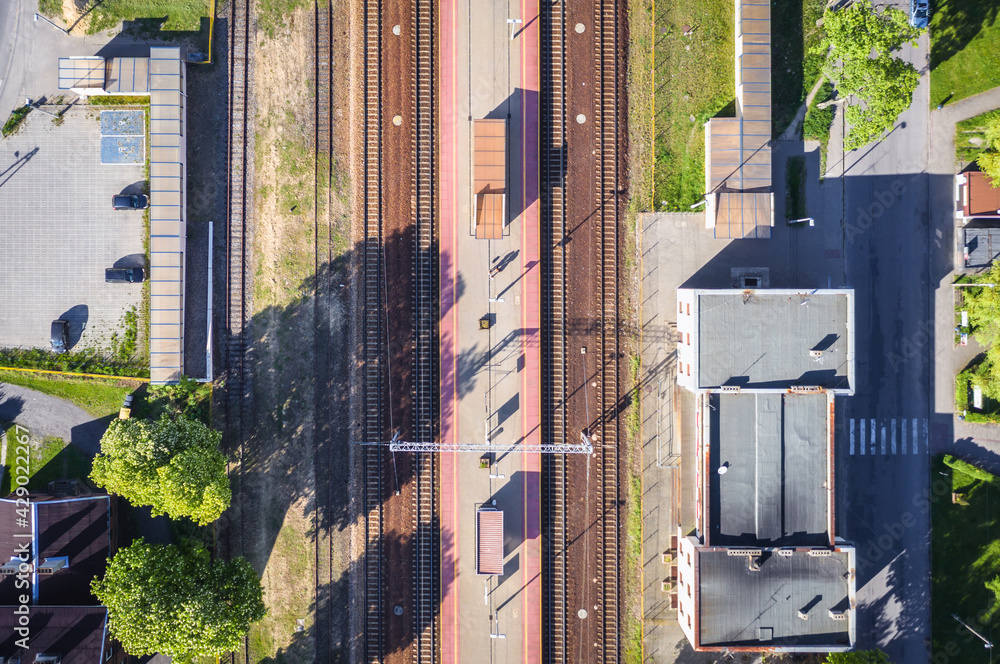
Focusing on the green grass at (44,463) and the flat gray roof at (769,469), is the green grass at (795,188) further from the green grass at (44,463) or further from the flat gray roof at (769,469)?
the green grass at (44,463)

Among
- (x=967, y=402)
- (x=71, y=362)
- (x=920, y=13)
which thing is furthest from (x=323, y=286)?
(x=967, y=402)

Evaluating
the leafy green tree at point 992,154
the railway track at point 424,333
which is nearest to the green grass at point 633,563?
the railway track at point 424,333

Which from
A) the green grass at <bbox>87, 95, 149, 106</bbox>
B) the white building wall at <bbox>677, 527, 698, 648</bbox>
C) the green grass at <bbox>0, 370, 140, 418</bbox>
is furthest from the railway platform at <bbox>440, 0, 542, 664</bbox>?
the green grass at <bbox>0, 370, 140, 418</bbox>

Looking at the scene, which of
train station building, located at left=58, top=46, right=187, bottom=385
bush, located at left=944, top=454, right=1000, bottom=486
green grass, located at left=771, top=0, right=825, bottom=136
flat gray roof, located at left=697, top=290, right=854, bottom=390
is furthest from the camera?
green grass, located at left=771, top=0, right=825, bottom=136

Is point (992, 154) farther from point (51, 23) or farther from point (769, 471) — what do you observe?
point (51, 23)

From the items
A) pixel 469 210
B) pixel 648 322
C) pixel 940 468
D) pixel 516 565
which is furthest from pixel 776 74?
pixel 516 565

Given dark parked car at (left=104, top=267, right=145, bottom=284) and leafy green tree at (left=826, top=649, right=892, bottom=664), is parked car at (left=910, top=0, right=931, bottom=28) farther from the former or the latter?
dark parked car at (left=104, top=267, right=145, bottom=284)
